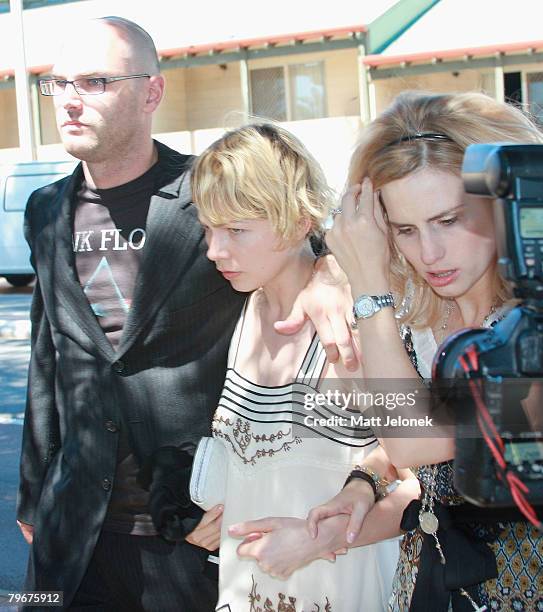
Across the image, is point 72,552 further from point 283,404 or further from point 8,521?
point 8,521

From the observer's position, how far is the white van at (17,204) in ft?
48.4

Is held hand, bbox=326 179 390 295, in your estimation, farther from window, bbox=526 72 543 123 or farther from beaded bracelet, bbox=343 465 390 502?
window, bbox=526 72 543 123

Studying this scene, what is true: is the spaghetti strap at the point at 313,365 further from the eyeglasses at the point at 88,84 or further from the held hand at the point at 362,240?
the eyeglasses at the point at 88,84

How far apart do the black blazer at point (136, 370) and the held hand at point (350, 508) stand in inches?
27.5

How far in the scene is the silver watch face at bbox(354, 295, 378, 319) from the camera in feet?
6.68

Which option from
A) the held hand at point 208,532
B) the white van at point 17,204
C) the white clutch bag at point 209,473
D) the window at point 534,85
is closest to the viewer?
the white clutch bag at point 209,473

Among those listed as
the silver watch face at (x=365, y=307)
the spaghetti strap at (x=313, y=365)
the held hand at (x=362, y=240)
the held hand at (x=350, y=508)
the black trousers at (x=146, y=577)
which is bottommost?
the black trousers at (x=146, y=577)

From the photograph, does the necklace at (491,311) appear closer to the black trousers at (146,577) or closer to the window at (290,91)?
the black trousers at (146,577)

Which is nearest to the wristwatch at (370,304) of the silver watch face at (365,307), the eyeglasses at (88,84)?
the silver watch face at (365,307)

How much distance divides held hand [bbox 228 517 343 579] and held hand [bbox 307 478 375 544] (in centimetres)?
3

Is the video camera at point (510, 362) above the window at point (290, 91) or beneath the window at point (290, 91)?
beneath

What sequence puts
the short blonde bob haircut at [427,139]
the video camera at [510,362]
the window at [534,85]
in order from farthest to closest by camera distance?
the window at [534,85] → the short blonde bob haircut at [427,139] → the video camera at [510,362]

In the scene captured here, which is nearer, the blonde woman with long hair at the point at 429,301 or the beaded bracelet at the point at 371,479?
the blonde woman with long hair at the point at 429,301

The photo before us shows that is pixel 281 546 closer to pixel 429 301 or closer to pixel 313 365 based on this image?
pixel 313 365
